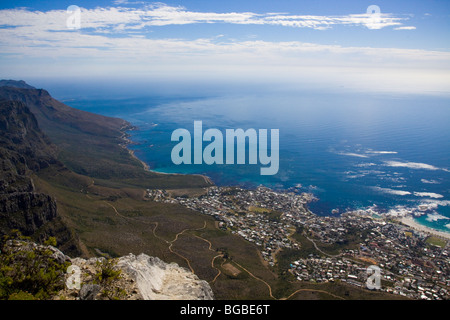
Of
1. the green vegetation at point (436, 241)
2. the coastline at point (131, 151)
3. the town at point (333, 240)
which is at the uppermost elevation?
the coastline at point (131, 151)

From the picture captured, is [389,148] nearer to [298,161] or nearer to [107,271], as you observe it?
[298,161]

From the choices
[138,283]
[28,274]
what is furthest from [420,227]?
[28,274]

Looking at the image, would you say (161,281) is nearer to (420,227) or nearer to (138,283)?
(138,283)

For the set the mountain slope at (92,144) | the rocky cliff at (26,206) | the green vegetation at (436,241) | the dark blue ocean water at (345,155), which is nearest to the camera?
the rocky cliff at (26,206)

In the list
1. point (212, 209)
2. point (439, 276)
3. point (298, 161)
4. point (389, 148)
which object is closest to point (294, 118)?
point (389, 148)

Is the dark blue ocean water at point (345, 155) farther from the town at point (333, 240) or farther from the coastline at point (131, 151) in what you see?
the town at point (333, 240)

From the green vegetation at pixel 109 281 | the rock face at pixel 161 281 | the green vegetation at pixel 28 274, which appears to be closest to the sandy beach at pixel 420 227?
the rock face at pixel 161 281

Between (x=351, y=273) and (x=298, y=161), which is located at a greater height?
(x=298, y=161)
